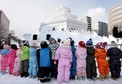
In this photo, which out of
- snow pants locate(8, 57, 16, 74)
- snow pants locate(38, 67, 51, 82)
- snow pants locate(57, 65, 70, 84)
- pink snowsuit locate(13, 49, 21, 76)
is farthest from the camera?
snow pants locate(8, 57, 16, 74)

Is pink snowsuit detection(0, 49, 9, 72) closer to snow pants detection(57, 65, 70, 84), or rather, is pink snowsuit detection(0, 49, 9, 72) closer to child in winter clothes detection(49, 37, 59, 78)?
child in winter clothes detection(49, 37, 59, 78)

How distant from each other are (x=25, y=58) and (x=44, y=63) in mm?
1383

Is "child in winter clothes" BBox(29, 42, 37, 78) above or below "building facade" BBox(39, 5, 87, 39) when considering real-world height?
below

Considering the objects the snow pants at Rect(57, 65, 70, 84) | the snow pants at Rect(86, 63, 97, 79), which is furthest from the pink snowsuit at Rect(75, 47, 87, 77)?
the snow pants at Rect(57, 65, 70, 84)

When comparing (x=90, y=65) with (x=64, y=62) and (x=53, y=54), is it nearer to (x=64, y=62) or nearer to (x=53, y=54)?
(x=64, y=62)

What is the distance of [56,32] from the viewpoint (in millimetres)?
43094

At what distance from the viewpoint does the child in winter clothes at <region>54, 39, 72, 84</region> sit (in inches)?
332

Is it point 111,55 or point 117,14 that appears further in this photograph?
point 117,14

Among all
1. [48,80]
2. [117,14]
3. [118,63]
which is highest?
[117,14]

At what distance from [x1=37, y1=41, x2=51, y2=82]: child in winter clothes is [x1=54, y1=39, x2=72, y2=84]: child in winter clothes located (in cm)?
41

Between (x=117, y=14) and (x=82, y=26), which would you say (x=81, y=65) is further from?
(x=117, y=14)

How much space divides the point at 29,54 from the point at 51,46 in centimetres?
115

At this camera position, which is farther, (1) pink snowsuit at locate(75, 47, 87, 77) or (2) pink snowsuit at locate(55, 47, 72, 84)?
(1) pink snowsuit at locate(75, 47, 87, 77)

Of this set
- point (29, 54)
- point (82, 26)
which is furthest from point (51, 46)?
point (82, 26)
